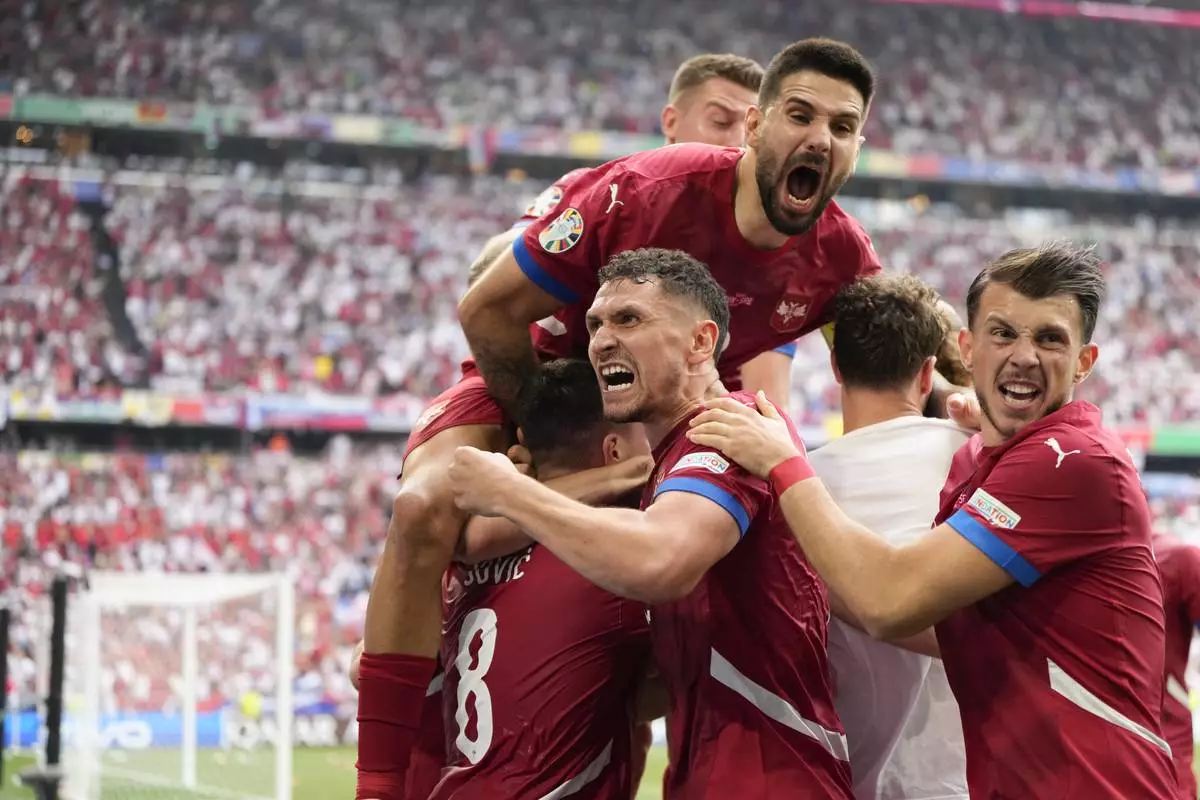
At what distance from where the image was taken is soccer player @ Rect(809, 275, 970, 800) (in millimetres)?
4332

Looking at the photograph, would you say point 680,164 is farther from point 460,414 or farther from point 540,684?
point 540,684

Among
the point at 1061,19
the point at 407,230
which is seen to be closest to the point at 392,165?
the point at 407,230

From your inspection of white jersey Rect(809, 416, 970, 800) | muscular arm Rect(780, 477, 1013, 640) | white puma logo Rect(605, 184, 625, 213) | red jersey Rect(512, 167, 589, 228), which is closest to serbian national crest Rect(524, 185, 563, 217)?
red jersey Rect(512, 167, 589, 228)

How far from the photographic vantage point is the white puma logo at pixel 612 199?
15.2 ft

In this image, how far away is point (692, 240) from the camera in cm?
468

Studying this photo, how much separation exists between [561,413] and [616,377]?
752 mm

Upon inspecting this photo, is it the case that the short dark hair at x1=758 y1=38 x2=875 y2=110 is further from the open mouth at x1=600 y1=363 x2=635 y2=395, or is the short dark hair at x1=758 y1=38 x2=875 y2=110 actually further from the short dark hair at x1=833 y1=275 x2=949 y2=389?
the open mouth at x1=600 y1=363 x2=635 y2=395

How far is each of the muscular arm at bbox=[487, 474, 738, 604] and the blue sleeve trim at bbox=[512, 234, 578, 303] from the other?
1.35 meters

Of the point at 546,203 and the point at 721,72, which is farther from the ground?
the point at 721,72

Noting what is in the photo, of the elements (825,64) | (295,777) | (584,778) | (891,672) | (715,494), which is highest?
(825,64)

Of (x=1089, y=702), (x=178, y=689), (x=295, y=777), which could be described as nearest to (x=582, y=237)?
(x=1089, y=702)

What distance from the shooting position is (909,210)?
107 feet

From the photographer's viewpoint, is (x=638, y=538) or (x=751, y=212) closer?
(x=638, y=538)

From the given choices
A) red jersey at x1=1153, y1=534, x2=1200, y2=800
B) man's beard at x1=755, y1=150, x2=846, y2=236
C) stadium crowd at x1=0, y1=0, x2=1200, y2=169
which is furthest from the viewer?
stadium crowd at x1=0, y1=0, x2=1200, y2=169
